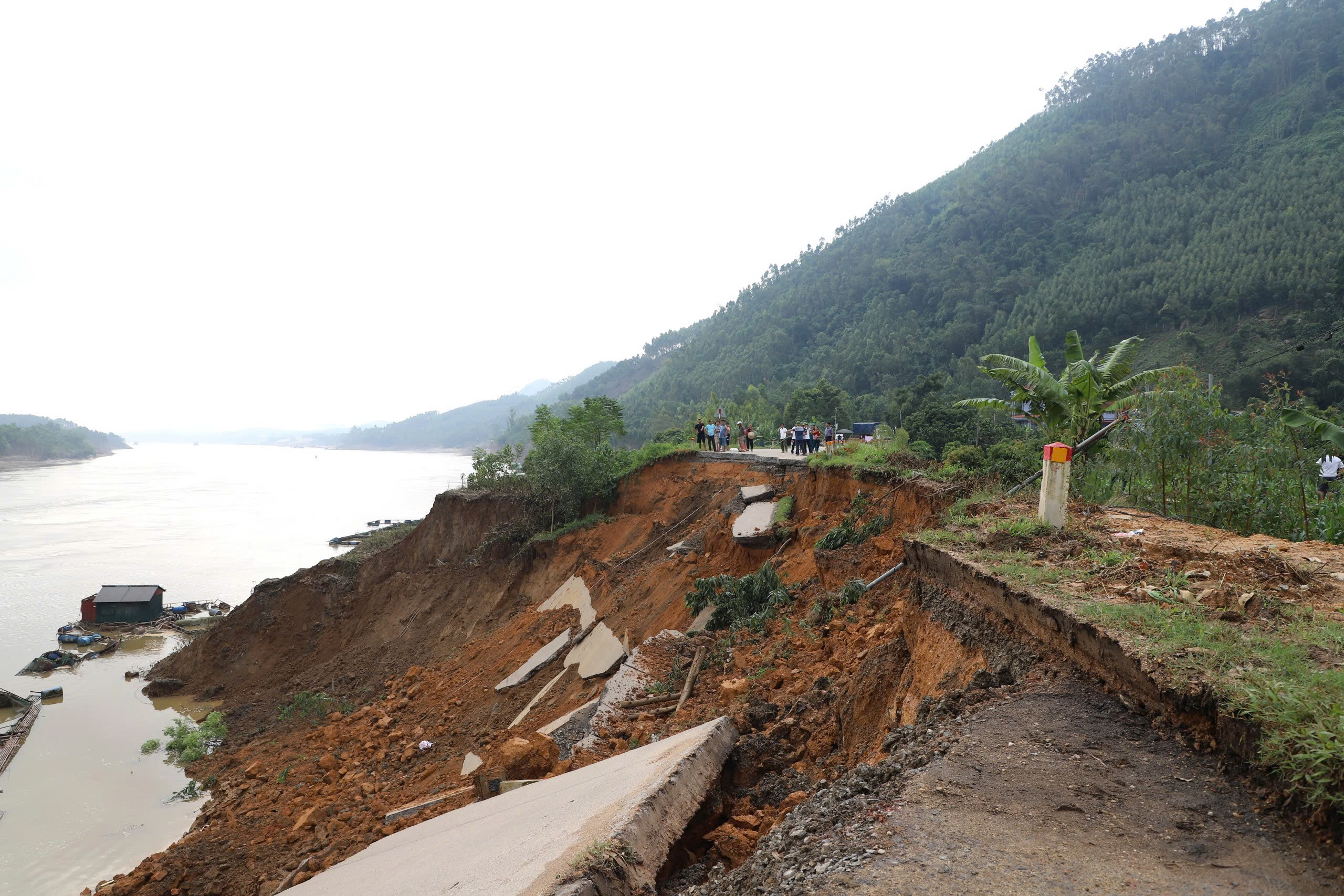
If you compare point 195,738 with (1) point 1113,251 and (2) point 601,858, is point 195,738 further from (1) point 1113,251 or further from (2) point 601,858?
(1) point 1113,251

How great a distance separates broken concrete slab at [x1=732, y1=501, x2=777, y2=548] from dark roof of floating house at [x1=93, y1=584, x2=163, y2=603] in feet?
92.9

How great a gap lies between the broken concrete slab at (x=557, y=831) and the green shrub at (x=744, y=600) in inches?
149

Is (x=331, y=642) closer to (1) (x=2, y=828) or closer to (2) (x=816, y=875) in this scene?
(1) (x=2, y=828)

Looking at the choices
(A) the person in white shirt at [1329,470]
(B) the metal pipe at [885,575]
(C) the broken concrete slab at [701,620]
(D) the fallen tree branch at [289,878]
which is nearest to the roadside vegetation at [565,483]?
(C) the broken concrete slab at [701,620]

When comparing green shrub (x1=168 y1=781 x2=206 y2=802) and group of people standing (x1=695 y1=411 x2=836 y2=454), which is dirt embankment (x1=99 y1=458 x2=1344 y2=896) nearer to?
green shrub (x1=168 y1=781 x2=206 y2=802)

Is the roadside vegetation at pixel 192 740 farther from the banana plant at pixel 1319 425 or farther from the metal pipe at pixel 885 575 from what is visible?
the banana plant at pixel 1319 425

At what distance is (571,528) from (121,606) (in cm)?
2227

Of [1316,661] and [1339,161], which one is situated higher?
[1339,161]

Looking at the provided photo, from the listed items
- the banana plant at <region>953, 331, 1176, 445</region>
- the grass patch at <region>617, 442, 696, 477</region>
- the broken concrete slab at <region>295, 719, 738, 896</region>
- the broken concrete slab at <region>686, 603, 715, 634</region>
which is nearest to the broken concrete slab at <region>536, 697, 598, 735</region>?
the broken concrete slab at <region>686, 603, 715, 634</region>

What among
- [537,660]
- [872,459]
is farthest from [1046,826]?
[537,660]

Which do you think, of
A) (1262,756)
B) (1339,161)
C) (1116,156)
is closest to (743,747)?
(1262,756)

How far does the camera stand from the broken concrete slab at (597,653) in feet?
39.6

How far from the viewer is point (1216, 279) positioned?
155 feet

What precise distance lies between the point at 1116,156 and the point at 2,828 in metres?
107
